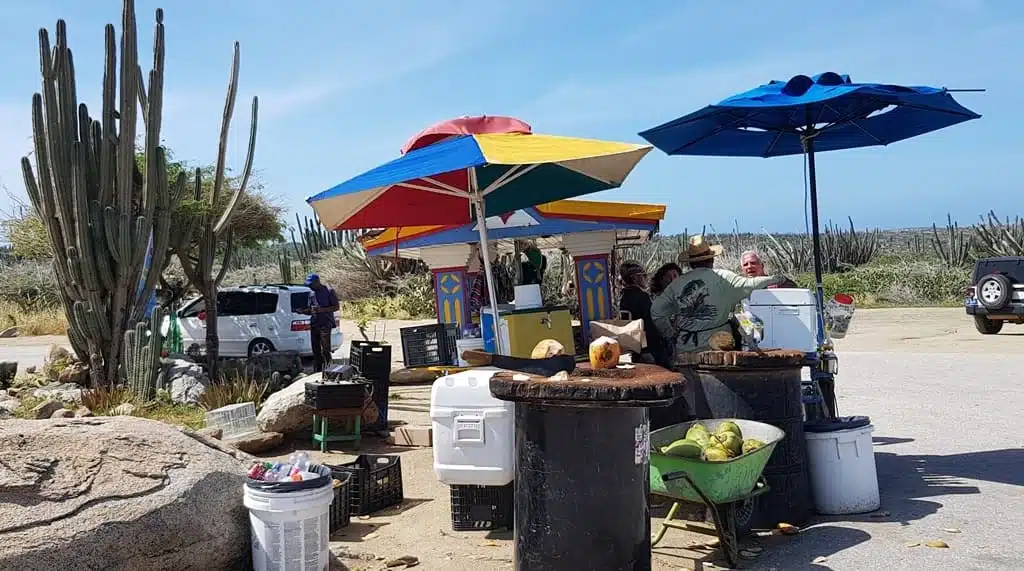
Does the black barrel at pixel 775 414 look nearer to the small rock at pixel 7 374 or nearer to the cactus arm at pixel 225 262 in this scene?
the cactus arm at pixel 225 262

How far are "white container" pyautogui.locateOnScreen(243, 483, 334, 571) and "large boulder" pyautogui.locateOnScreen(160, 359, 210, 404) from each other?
21.3ft

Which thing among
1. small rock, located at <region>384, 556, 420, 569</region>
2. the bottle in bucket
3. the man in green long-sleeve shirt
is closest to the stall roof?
the bottle in bucket

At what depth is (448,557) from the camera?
5.16m

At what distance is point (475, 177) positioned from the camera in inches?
285

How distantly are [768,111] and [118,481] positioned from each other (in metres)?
5.58

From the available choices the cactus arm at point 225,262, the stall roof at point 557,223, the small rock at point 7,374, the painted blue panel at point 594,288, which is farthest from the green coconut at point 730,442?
the small rock at point 7,374

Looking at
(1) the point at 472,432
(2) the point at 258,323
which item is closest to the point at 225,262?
(2) the point at 258,323

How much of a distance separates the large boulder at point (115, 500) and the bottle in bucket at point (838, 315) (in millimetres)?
4509

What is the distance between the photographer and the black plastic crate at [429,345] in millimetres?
10414

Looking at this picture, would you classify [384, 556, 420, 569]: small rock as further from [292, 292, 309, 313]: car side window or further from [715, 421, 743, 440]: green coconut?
[292, 292, 309, 313]: car side window

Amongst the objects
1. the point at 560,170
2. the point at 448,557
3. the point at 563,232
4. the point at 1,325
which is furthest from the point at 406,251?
the point at 1,325

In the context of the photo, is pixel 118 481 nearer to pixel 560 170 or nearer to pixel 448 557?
pixel 448 557

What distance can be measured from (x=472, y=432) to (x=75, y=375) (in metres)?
8.78

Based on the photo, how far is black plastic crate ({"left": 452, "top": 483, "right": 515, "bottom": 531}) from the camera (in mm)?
5605
